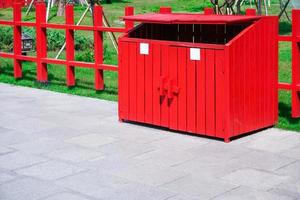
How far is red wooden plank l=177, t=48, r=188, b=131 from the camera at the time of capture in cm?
844

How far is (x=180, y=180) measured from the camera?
6.50m

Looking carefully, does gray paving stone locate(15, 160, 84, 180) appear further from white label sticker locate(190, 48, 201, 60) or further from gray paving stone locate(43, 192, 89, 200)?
white label sticker locate(190, 48, 201, 60)

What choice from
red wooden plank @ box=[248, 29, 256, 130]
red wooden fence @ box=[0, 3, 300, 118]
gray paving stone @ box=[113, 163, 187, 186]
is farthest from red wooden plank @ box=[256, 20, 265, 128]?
gray paving stone @ box=[113, 163, 187, 186]

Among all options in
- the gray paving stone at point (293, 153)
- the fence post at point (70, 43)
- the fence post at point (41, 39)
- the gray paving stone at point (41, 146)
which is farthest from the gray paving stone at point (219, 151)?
the fence post at point (41, 39)

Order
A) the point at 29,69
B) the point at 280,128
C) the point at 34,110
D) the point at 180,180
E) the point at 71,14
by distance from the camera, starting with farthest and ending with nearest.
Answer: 1. the point at 29,69
2. the point at 71,14
3. the point at 34,110
4. the point at 280,128
5. the point at 180,180

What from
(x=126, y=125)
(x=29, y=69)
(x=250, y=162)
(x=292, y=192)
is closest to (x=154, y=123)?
(x=126, y=125)

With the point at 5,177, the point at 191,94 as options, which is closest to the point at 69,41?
the point at 191,94

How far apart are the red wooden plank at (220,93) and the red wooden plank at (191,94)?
13.9 inches

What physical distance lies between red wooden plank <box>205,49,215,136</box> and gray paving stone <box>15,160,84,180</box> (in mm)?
1889

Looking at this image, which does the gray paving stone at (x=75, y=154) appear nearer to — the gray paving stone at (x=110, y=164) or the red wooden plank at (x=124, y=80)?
the gray paving stone at (x=110, y=164)

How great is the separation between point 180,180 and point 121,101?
2.99m

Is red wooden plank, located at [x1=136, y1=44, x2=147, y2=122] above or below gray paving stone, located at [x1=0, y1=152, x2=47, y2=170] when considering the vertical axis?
above

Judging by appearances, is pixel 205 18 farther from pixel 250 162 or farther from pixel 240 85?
pixel 250 162

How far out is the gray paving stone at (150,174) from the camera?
6.51 metres
